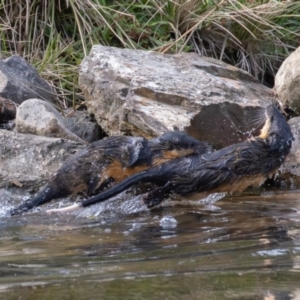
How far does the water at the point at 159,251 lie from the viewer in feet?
7.22

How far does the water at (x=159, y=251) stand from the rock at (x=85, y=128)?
148 cm

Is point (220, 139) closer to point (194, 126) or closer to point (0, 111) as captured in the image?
point (194, 126)

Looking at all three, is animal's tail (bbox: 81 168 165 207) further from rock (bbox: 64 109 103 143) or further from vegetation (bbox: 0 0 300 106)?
vegetation (bbox: 0 0 300 106)

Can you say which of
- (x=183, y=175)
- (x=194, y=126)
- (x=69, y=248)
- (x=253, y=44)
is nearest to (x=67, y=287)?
(x=69, y=248)

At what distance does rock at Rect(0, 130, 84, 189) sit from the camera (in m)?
4.82

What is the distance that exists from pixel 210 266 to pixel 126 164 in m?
1.83

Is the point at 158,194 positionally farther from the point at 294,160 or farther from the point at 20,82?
the point at 20,82

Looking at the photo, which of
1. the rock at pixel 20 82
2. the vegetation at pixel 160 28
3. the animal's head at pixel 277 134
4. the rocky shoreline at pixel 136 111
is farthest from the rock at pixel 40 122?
the vegetation at pixel 160 28

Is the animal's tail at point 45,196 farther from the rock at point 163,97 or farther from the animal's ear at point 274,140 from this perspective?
the animal's ear at point 274,140

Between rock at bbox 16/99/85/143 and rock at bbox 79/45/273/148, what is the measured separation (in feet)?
1.08

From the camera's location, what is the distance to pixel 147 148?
14.0 ft

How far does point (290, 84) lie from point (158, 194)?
2.09 metres

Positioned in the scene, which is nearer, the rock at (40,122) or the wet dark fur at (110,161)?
the wet dark fur at (110,161)

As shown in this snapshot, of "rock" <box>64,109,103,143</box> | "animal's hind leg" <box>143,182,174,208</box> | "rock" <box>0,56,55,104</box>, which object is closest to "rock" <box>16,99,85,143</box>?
"rock" <box>64,109,103,143</box>
